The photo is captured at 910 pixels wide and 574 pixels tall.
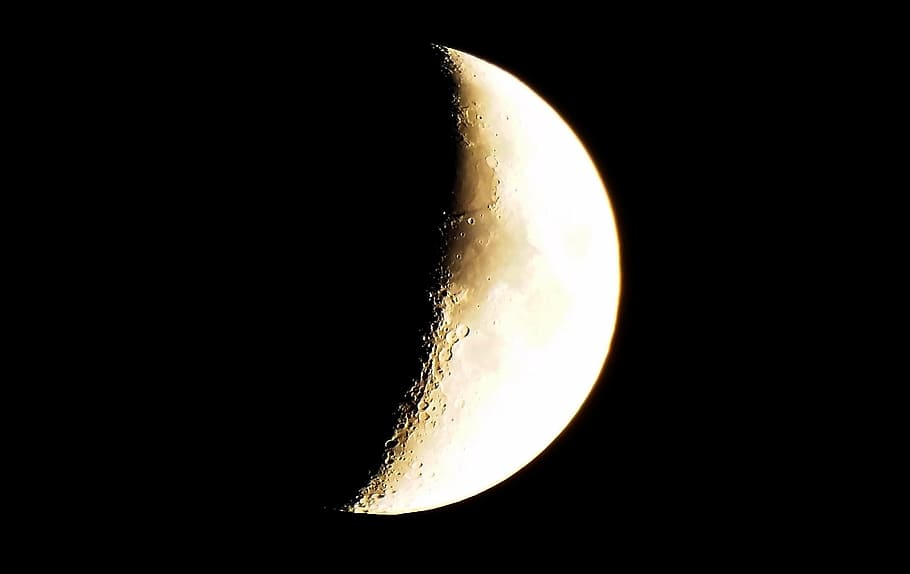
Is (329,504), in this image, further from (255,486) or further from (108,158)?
(108,158)

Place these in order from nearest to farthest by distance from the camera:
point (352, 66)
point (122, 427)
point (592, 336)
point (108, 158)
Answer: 1. point (108, 158)
2. point (122, 427)
3. point (352, 66)
4. point (592, 336)

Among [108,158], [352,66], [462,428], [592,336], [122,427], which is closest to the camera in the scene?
[108,158]

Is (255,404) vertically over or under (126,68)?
under

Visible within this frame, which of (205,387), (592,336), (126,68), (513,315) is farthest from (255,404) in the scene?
(592,336)

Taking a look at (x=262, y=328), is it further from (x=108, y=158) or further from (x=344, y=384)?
(x=108, y=158)

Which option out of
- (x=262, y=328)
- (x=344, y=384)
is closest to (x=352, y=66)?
(x=262, y=328)

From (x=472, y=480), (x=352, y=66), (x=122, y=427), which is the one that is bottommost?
(x=472, y=480)

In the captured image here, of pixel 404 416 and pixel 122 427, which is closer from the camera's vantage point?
pixel 122 427
